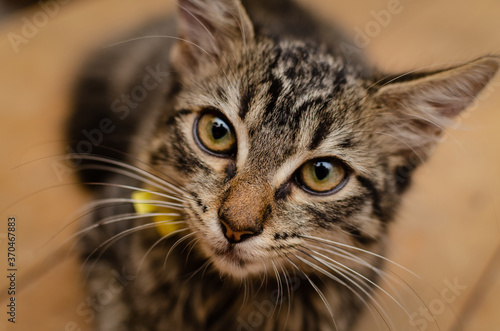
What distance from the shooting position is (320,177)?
35.6 inches


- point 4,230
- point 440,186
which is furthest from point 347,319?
point 4,230

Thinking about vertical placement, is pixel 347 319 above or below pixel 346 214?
below

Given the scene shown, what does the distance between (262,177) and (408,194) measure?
0.42 m

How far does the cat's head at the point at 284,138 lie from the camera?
85cm

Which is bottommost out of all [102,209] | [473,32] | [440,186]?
[102,209]

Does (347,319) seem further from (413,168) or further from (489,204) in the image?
(489,204)

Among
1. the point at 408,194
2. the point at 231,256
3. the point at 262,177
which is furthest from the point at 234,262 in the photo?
the point at 408,194

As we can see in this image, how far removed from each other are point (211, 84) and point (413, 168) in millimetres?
492

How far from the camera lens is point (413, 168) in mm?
989

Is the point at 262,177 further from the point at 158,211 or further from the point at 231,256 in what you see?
the point at 158,211

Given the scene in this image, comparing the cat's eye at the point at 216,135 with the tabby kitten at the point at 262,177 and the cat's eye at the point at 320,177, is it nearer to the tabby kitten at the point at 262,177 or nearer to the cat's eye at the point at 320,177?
the tabby kitten at the point at 262,177

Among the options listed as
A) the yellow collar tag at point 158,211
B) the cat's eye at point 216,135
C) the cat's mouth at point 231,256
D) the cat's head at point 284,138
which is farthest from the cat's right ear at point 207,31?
the cat's mouth at point 231,256

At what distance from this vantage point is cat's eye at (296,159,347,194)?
2.95 ft

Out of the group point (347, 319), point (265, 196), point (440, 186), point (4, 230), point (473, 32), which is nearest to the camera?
point (265, 196)
